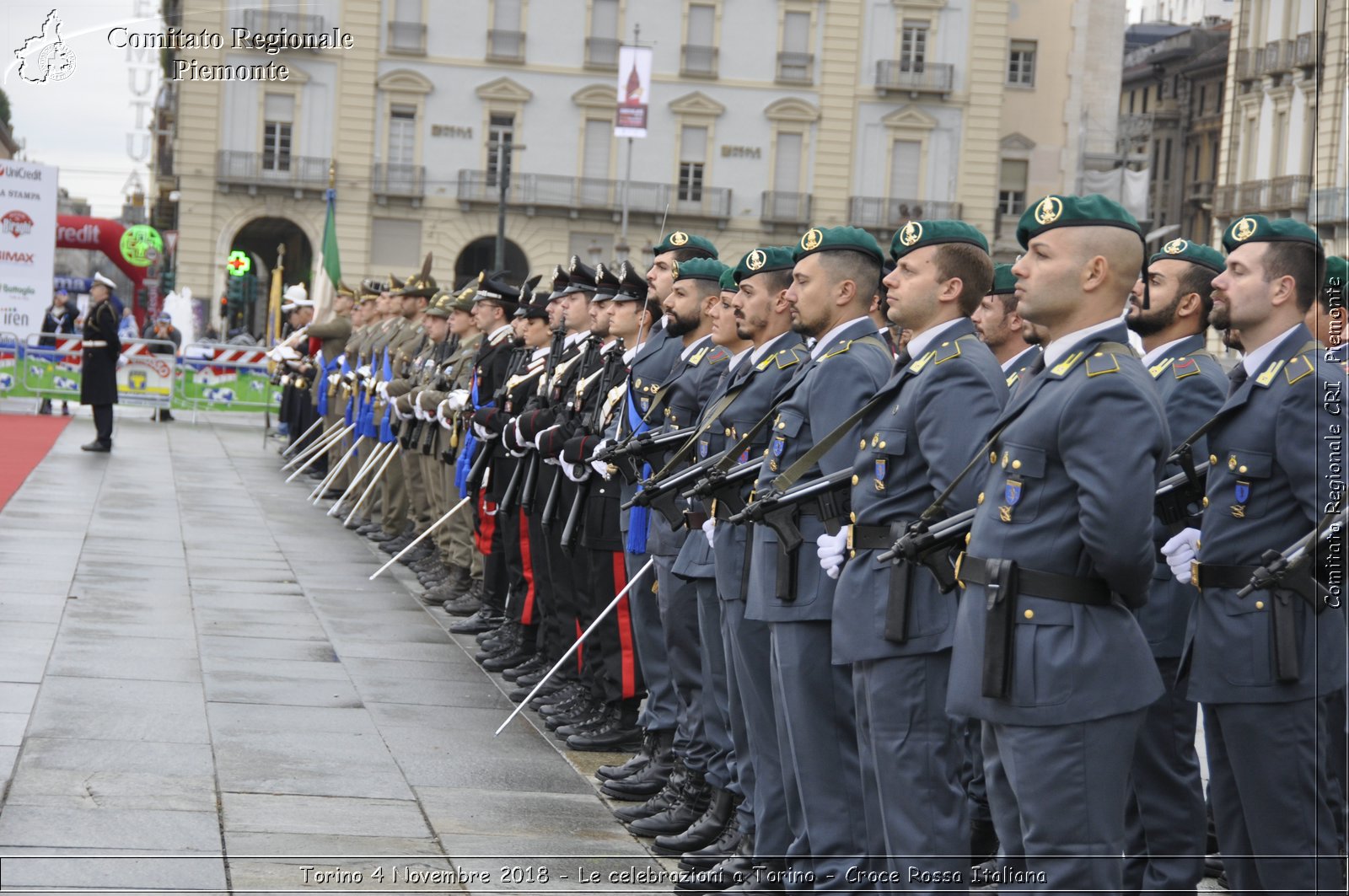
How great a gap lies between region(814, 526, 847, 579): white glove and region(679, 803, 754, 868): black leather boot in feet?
4.45

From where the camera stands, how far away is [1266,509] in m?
4.91

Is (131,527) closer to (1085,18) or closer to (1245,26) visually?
(1245,26)

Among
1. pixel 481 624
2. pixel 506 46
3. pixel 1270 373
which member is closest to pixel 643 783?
pixel 1270 373

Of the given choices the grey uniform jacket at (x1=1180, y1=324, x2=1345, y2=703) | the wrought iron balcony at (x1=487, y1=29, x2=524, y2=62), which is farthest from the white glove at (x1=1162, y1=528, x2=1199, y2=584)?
the wrought iron balcony at (x1=487, y1=29, x2=524, y2=62)

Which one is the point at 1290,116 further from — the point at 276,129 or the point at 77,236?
the point at 276,129

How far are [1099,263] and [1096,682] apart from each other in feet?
3.39

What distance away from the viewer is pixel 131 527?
14609 mm

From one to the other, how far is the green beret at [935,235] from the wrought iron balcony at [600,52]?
4934 centimetres

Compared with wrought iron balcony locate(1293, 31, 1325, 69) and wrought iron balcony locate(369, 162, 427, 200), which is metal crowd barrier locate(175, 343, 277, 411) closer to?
wrought iron balcony locate(1293, 31, 1325, 69)

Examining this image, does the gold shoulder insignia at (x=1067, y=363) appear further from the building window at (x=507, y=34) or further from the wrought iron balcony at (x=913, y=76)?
the wrought iron balcony at (x=913, y=76)

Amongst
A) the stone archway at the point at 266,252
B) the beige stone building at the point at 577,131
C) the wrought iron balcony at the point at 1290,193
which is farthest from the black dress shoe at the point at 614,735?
the stone archway at the point at 266,252

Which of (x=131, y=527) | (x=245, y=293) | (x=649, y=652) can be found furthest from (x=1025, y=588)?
(x=245, y=293)

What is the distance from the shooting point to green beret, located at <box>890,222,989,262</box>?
16.8 ft

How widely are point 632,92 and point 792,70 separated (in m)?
19.0
